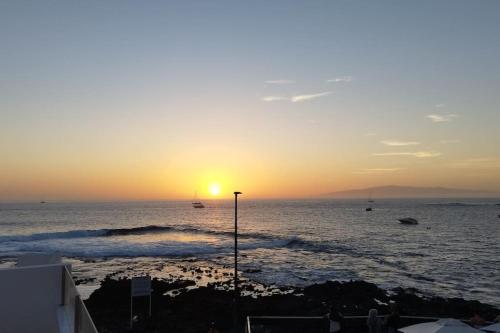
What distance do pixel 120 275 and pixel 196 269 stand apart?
637 centimetres

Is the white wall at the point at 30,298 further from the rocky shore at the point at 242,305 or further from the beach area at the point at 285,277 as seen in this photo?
the rocky shore at the point at 242,305

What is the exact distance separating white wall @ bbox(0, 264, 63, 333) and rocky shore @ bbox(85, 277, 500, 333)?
39.9ft

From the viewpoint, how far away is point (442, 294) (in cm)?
2936

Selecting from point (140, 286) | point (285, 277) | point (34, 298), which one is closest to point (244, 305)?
point (140, 286)

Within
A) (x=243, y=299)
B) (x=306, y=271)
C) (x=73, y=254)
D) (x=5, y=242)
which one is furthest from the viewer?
(x=5, y=242)

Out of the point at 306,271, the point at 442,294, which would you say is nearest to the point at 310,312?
the point at 442,294

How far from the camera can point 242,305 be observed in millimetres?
24484

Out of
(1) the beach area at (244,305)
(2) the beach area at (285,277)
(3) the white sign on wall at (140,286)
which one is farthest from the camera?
(2) the beach area at (285,277)

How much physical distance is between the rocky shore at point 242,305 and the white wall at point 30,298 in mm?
12175

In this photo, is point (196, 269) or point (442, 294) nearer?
point (442, 294)

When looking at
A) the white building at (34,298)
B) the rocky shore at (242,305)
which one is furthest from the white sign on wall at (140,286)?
the white building at (34,298)

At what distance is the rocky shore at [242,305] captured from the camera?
21672mm

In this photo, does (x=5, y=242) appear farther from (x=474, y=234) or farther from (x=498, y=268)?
(x=474, y=234)

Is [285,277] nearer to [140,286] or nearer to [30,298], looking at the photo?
[140,286]
